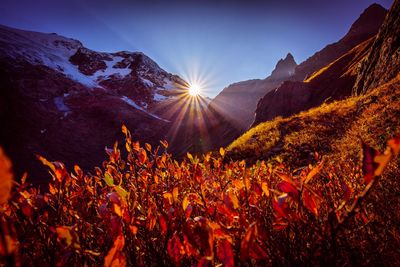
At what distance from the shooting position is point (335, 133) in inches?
353

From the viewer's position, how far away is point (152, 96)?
267 ft

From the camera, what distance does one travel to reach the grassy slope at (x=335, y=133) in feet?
20.9

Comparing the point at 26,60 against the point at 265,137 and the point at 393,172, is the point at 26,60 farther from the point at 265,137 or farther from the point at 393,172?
the point at 393,172

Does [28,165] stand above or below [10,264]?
below

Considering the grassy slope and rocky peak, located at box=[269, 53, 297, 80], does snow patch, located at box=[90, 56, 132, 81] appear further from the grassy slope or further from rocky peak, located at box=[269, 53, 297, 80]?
the grassy slope

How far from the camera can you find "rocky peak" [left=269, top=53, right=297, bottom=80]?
98.8 meters

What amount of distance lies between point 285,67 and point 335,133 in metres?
103

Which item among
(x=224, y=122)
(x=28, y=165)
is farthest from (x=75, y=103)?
(x=224, y=122)

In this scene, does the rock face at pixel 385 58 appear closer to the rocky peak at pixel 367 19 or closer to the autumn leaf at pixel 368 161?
the autumn leaf at pixel 368 161

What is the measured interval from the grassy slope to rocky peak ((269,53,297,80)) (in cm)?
9266

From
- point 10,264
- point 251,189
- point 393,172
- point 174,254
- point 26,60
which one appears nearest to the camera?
point 10,264

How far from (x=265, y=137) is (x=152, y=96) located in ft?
240

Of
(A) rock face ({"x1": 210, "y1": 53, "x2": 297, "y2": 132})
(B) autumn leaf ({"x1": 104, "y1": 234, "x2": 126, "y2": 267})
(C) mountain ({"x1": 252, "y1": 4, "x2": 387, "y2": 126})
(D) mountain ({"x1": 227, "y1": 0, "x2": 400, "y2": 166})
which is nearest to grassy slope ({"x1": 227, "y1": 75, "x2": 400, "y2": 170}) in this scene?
(D) mountain ({"x1": 227, "y1": 0, "x2": 400, "y2": 166})

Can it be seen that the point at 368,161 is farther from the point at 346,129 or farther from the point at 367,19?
the point at 367,19
